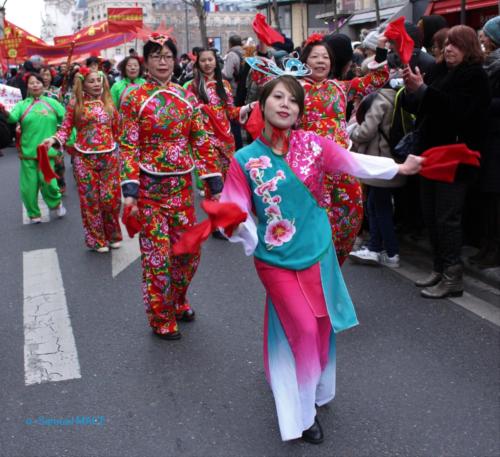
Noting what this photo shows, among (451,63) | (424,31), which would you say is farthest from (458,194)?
(424,31)

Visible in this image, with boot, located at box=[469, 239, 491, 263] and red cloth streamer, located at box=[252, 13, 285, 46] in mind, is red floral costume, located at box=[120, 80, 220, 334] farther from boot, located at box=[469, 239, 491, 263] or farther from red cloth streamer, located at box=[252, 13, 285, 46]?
boot, located at box=[469, 239, 491, 263]

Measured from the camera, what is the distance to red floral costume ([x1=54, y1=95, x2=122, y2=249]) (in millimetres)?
7199

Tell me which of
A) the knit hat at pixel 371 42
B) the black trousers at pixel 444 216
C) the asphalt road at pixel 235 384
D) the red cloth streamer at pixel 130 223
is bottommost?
the asphalt road at pixel 235 384

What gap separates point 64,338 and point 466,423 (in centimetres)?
275

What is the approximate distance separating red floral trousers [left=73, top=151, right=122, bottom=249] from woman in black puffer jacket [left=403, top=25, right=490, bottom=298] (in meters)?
3.27

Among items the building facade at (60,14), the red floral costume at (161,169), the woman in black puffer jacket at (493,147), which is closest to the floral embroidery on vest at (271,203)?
the red floral costume at (161,169)

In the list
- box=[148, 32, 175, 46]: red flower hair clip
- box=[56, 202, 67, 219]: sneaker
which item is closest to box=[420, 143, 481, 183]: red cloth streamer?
box=[148, 32, 175, 46]: red flower hair clip

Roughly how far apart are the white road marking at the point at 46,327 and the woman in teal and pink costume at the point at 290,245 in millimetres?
1567

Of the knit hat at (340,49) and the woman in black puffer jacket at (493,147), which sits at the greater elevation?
the knit hat at (340,49)

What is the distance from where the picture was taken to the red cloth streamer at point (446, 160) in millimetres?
3318

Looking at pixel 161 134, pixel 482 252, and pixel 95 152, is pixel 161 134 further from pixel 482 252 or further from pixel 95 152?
pixel 482 252

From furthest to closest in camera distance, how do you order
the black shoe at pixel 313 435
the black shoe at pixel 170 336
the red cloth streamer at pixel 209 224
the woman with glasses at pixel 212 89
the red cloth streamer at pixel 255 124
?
the woman with glasses at pixel 212 89 → the black shoe at pixel 170 336 → the red cloth streamer at pixel 255 124 → the black shoe at pixel 313 435 → the red cloth streamer at pixel 209 224

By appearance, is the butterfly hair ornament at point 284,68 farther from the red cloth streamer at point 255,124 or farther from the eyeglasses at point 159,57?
the eyeglasses at point 159,57

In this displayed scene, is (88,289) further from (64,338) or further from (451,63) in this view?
(451,63)
